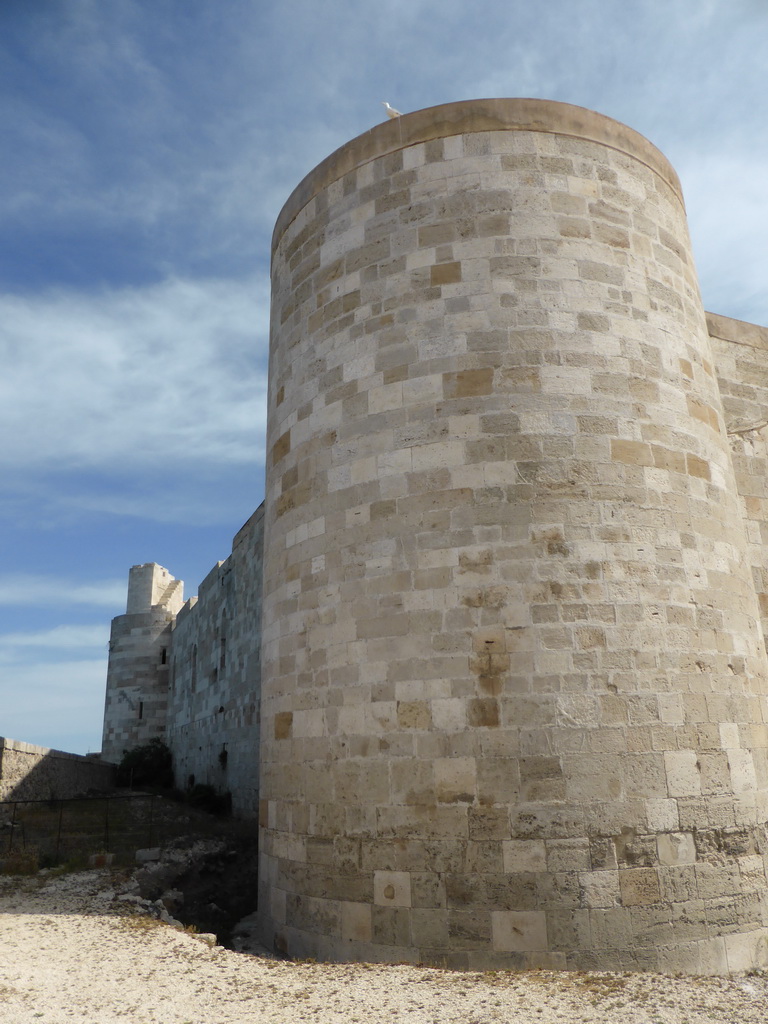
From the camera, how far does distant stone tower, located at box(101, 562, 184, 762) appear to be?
32062 mm

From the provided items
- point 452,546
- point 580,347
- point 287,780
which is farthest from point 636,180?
point 287,780

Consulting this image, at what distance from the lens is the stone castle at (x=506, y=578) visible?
5723mm

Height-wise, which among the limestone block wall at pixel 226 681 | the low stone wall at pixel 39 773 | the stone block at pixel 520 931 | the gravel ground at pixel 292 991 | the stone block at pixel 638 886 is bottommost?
the gravel ground at pixel 292 991

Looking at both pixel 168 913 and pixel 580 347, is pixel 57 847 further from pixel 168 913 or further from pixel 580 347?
pixel 580 347

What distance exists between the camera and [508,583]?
6148 millimetres

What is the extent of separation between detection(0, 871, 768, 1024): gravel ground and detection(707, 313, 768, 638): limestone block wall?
15.0 feet

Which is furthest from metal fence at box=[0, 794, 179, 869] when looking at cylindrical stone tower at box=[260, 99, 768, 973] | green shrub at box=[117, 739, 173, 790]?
green shrub at box=[117, 739, 173, 790]

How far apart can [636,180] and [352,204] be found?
9.25ft

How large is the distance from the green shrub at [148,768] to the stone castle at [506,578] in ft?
70.9

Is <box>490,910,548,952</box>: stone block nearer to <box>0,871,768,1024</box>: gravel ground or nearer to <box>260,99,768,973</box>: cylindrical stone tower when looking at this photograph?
<box>260,99,768,973</box>: cylindrical stone tower

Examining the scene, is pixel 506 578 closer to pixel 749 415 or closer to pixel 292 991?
pixel 292 991

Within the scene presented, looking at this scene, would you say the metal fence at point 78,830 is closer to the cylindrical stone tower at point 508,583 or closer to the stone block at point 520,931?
the cylindrical stone tower at point 508,583

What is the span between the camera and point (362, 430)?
6.99 meters

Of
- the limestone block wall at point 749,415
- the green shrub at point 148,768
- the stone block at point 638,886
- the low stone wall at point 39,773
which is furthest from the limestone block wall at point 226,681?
the stone block at point 638,886
